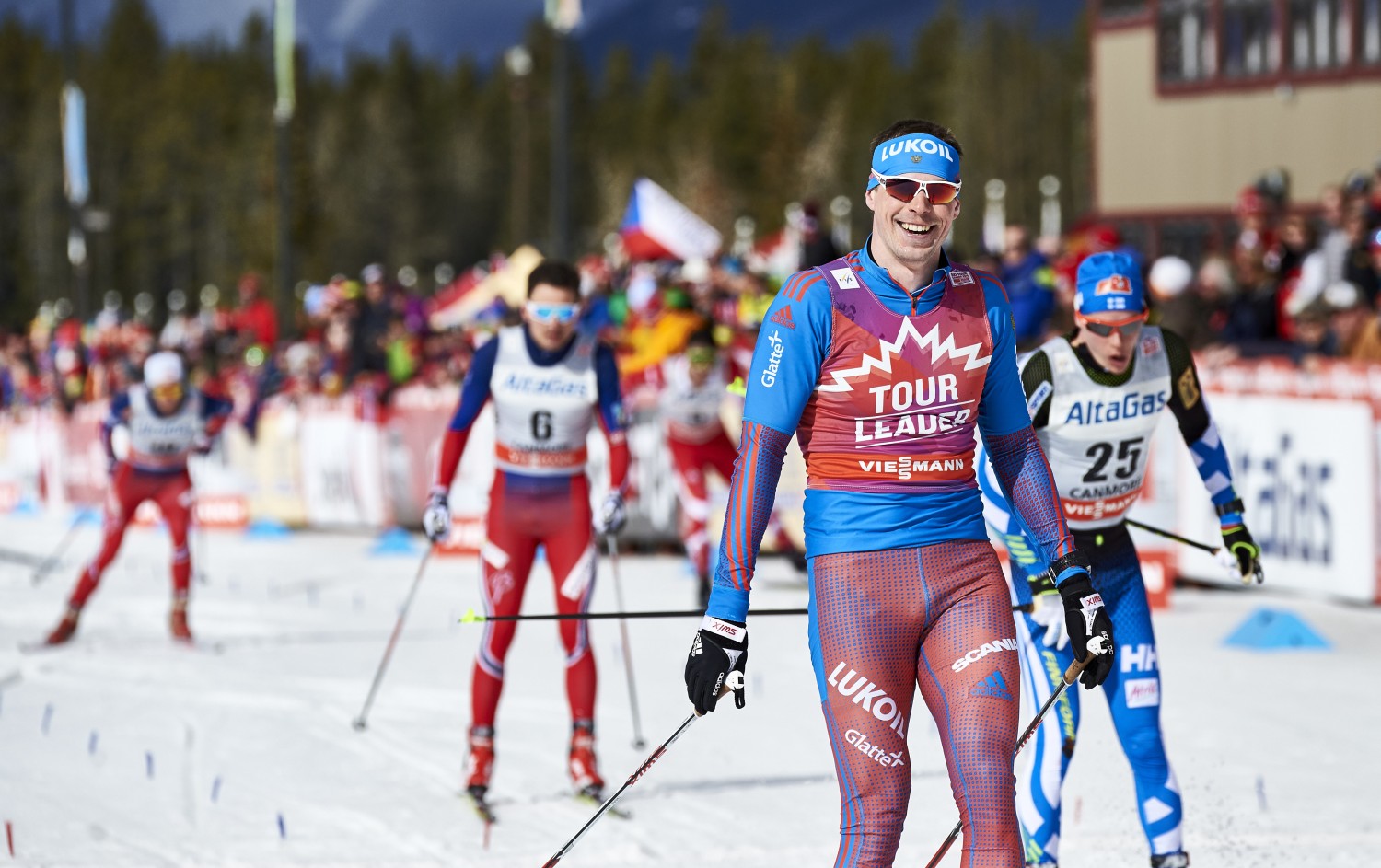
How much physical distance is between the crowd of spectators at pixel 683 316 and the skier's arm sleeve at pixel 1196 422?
4209 mm

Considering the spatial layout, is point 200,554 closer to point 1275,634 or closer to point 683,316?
point 683,316

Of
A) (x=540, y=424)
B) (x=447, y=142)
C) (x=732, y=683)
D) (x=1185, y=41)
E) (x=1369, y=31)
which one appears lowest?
(x=732, y=683)

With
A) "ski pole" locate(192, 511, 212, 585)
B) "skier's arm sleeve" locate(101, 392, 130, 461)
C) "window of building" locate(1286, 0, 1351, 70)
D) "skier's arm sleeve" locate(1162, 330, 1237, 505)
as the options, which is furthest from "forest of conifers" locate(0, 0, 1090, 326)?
"skier's arm sleeve" locate(1162, 330, 1237, 505)

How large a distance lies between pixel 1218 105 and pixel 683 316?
544 inches

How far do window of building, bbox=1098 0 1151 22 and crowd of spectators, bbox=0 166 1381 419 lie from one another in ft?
12.8

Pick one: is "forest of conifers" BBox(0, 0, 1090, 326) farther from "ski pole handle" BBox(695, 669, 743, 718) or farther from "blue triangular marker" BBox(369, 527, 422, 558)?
"ski pole handle" BBox(695, 669, 743, 718)

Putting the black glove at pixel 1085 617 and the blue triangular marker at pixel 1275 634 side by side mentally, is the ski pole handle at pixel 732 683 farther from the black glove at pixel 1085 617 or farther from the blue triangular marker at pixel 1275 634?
the blue triangular marker at pixel 1275 634

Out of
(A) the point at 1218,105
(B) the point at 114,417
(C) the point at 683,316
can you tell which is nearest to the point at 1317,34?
(A) the point at 1218,105

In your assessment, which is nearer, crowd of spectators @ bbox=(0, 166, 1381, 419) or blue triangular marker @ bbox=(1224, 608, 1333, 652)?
blue triangular marker @ bbox=(1224, 608, 1333, 652)

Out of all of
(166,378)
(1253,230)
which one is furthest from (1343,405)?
(166,378)

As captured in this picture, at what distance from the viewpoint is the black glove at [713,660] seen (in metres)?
4.12

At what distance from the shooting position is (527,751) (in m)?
8.49

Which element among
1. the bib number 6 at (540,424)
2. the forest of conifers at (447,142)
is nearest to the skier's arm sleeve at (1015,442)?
the bib number 6 at (540,424)

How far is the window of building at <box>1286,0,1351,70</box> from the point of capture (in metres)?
24.6
